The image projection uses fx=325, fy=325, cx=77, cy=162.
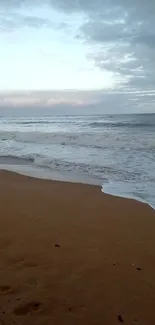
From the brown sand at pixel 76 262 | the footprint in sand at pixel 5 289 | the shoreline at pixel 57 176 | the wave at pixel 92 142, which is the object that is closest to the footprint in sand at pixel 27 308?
the brown sand at pixel 76 262

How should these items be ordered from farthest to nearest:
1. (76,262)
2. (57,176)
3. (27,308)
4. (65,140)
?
1. (65,140)
2. (57,176)
3. (76,262)
4. (27,308)

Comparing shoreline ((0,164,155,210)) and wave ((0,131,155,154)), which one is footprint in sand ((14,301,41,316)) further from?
wave ((0,131,155,154))

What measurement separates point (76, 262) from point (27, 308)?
94 centimetres

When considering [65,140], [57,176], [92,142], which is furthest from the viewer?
[65,140]

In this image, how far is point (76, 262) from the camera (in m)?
3.51

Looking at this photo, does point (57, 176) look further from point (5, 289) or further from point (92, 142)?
point (92, 142)

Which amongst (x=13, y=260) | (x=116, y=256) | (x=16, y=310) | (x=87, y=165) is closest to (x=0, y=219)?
(x=13, y=260)

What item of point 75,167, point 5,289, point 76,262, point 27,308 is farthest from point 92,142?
point 27,308

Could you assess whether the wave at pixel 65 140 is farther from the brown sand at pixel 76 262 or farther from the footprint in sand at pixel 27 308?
the footprint in sand at pixel 27 308

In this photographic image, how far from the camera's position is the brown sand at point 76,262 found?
8.68 ft

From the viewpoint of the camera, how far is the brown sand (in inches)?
104

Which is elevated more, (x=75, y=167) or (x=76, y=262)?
(x=76, y=262)

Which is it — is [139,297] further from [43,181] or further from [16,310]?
[43,181]

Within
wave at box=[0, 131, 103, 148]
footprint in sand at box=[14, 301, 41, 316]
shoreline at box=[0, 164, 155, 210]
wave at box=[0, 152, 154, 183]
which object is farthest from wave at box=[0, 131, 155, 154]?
footprint in sand at box=[14, 301, 41, 316]
